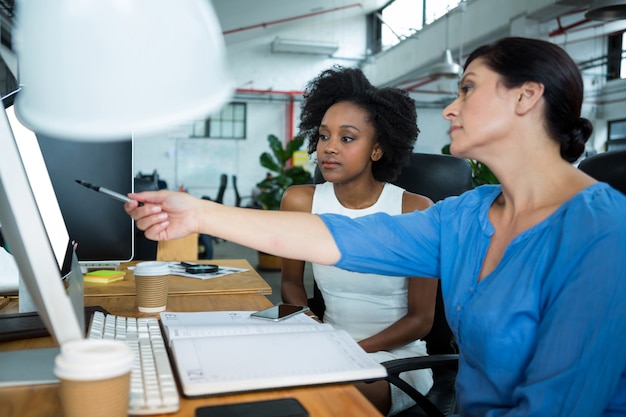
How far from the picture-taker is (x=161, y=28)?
0.49 metres

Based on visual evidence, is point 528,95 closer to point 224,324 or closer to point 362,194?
point 224,324

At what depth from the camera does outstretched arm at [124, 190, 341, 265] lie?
45.0 inches

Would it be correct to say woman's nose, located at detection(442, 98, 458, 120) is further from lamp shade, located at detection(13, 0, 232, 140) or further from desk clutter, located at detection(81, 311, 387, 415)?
lamp shade, located at detection(13, 0, 232, 140)

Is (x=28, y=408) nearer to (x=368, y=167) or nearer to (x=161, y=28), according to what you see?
(x=161, y=28)

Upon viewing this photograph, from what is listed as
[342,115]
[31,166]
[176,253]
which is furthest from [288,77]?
[31,166]

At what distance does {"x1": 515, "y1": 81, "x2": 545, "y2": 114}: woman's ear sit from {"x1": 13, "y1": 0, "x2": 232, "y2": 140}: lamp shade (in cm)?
68

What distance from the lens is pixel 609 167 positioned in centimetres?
112

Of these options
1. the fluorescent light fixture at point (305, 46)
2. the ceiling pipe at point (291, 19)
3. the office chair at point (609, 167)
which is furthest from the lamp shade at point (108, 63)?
the fluorescent light fixture at point (305, 46)

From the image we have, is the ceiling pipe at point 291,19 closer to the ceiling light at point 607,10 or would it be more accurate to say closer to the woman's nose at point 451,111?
the ceiling light at point 607,10

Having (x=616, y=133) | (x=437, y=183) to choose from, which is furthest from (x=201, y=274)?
(x=616, y=133)

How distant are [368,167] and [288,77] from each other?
11186mm

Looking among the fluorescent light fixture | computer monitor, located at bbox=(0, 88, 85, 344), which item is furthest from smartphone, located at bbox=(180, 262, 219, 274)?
the fluorescent light fixture

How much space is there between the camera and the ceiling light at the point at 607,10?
10.1 feet

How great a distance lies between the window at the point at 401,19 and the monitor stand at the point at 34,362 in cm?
848
